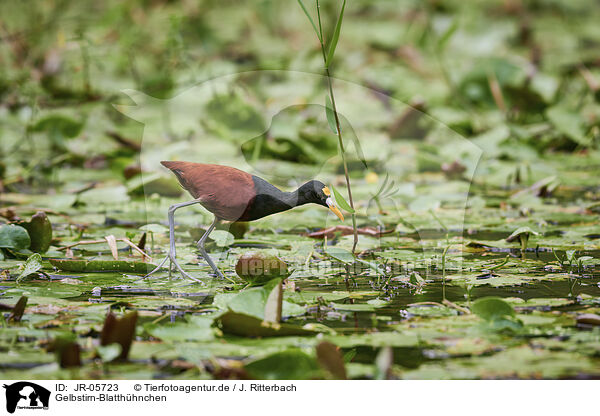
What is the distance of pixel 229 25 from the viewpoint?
6301 mm

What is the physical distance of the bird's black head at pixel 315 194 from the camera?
2027mm

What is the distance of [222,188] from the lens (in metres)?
1.93

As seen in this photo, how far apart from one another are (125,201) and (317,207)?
2.41ft

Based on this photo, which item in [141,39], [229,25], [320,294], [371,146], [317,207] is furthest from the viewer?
[229,25]

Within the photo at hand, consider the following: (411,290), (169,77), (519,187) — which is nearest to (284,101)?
(169,77)

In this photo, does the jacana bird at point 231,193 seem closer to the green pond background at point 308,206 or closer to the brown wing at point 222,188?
the brown wing at point 222,188
